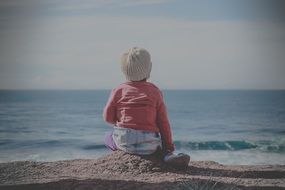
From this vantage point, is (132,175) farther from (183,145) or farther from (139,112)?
(183,145)

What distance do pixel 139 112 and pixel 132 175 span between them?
54cm

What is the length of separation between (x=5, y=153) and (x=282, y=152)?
713cm

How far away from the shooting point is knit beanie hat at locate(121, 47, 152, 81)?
378 centimetres

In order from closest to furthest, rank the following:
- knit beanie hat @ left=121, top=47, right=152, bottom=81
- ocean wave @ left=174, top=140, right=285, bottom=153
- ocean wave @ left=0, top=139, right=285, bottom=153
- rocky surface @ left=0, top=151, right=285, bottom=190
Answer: rocky surface @ left=0, top=151, right=285, bottom=190, knit beanie hat @ left=121, top=47, right=152, bottom=81, ocean wave @ left=174, top=140, right=285, bottom=153, ocean wave @ left=0, top=139, right=285, bottom=153

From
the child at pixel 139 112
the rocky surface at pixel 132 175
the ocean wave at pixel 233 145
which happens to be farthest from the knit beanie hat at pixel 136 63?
the ocean wave at pixel 233 145

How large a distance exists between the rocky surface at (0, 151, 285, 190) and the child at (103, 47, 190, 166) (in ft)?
0.33

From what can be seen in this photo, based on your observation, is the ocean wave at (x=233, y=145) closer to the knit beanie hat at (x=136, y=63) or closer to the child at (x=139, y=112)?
the child at (x=139, y=112)

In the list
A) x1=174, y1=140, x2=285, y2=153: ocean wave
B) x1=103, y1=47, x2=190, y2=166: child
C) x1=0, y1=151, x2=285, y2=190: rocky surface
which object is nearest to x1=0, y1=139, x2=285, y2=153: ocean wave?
x1=174, y1=140, x2=285, y2=153: ocean wave

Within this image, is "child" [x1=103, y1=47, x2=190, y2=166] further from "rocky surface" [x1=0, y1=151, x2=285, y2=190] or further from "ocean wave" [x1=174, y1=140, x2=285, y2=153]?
"ocean wave" [x1=174, y1=140, x2=285, y2=153]

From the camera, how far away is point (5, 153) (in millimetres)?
12250

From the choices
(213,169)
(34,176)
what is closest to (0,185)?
(34,176)

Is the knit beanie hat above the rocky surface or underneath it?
above

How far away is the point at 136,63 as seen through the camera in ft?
12.4

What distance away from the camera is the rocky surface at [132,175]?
3244 mm
